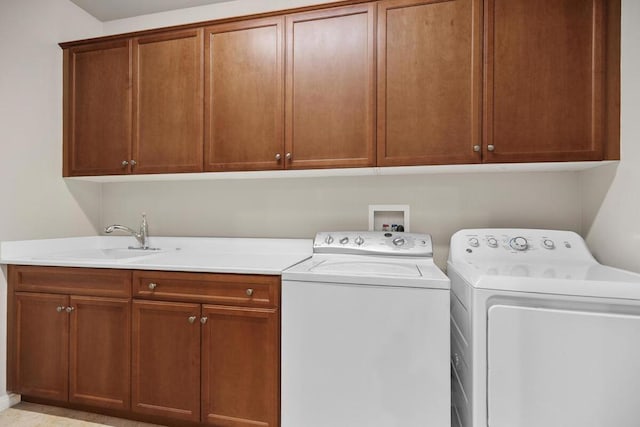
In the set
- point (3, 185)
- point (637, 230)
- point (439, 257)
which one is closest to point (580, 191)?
point (637, 230)

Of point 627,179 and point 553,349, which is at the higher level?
point 627,179

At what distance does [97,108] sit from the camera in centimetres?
215

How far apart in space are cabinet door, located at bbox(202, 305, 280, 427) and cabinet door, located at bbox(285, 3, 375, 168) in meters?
0.84

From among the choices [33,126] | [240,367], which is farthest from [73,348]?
[33,126]

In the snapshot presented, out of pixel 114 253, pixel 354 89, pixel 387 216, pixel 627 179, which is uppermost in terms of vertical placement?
pixel 354 89

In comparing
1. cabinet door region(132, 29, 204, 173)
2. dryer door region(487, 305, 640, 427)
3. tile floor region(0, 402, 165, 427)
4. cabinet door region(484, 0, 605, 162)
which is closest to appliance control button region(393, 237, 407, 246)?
cabinet door region(484, 0, 605, 162)

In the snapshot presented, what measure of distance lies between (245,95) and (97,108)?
102 cm

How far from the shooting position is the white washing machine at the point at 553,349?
1.10 metres

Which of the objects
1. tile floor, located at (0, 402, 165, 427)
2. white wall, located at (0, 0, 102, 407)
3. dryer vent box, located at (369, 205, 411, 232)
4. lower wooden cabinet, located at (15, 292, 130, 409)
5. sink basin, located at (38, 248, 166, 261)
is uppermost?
white wall, located at (0, 0, 102, 407)

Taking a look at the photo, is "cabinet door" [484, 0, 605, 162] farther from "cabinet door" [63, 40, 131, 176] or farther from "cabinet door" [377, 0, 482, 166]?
"cabinet door" [63, 40, 131, 176]

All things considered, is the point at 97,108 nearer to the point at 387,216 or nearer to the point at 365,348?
the point at 387,216

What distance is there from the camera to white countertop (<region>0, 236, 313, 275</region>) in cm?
167

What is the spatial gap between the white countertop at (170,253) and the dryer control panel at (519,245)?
891 millimetres

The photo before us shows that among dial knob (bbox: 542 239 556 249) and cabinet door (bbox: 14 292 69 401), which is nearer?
dial knob (bbox: 542 239 556 249)
